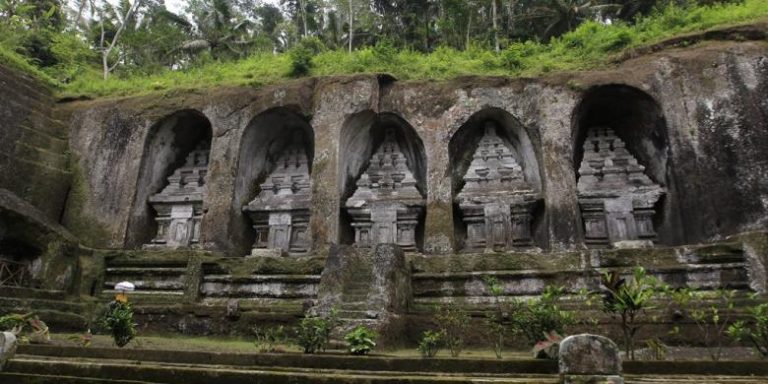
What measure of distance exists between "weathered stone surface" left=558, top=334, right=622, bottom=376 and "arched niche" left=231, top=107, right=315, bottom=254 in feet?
31.0

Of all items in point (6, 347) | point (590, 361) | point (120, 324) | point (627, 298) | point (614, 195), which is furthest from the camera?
point (614, 195)

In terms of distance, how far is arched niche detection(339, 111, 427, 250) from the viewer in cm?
1295

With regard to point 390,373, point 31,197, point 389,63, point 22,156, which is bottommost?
point 390,373

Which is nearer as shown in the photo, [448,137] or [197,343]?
[197,343]

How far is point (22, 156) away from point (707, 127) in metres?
14.8

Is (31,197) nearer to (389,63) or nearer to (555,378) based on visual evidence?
(389,63)

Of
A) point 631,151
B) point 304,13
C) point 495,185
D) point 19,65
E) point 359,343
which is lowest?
point 359,343

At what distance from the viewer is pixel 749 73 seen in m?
10.4

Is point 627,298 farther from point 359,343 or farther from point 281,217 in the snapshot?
point 281,217

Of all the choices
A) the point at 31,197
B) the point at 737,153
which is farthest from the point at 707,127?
the point at 31,197

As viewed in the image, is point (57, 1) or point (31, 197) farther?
point (57, 1)

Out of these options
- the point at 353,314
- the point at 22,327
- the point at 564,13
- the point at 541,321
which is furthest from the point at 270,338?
the point at 564,13

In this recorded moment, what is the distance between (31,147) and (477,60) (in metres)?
11.1

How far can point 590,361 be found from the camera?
171 inches
